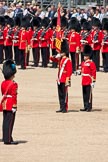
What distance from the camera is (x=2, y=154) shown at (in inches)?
540

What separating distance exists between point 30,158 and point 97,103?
292 inches

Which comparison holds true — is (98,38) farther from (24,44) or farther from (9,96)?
(9,96)

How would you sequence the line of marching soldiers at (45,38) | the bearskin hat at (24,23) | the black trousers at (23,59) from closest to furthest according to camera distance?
the line of marching soldiers at (45,38)
the black trousers at (23,59)
the bearskin hat at (24,23)

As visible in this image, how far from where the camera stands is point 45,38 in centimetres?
2962

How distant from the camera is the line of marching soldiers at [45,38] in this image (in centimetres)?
2811

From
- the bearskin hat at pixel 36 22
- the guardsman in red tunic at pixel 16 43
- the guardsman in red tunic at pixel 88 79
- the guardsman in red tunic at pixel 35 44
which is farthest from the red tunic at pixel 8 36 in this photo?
the guardsman in red tunic at pixel 88 79

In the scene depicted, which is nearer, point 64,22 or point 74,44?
point 74,44

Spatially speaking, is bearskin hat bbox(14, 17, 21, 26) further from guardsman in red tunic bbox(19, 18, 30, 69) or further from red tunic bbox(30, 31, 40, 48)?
guardsman in red tunic bbox(19, 18, 30, 69)

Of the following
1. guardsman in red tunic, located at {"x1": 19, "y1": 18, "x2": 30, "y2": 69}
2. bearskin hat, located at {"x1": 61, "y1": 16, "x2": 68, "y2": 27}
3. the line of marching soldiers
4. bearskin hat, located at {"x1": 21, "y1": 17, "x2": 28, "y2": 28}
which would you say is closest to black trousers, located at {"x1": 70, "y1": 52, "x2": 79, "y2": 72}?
the line of marching soldiers

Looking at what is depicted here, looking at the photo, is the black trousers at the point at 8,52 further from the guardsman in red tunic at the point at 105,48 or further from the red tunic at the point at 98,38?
the guardsman in red tunic at the point at 105,48

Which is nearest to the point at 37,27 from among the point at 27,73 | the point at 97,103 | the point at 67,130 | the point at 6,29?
the point at 6,29

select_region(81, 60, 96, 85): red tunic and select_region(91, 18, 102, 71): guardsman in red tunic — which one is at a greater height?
select_region(81, 60, 96, 85): red tunic

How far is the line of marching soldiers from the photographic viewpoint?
28109 millimetres

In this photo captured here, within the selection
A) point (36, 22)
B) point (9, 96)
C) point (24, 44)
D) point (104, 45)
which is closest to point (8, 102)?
point (9, 96)
